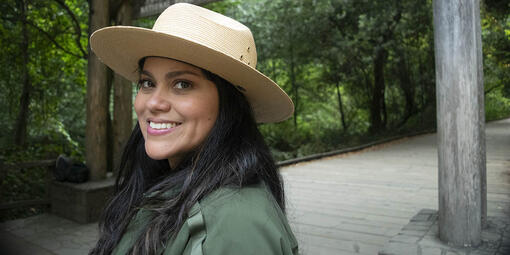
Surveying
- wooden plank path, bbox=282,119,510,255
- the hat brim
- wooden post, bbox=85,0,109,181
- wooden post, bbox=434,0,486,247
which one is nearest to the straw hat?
the hat brim

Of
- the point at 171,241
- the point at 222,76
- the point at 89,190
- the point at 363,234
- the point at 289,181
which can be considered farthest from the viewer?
the point at 289,181

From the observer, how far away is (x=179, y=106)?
4.37 feet

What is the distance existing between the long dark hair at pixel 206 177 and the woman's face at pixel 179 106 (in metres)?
0.03

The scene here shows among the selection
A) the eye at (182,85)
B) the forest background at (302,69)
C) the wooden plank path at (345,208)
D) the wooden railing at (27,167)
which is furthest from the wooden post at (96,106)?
the eye at (182,85)

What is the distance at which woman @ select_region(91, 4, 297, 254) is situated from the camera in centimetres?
109

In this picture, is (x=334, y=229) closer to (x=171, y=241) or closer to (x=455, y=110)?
(x=455, y=110)

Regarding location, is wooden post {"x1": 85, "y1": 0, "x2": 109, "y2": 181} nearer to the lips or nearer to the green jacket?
the lips

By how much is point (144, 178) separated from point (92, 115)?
398 cm

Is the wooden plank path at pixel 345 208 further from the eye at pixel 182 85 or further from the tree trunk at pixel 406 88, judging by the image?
the tree trunk at pixel 406 88

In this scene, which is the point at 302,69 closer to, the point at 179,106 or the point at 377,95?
the point at 377,95

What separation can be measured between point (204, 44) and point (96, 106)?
14.6 feet

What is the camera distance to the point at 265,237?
3.29 ft

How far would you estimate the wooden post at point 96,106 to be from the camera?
5.19 metres

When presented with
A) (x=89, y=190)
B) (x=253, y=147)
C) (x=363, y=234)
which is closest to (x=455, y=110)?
(x=363, y=234)
